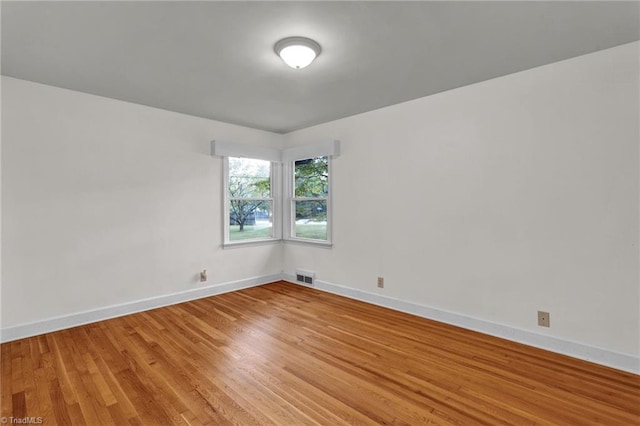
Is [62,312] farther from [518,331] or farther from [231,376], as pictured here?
[518,331]

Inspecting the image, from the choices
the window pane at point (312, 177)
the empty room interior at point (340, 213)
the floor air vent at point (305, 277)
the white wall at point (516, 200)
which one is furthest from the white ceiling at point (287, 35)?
the floor air vent at point (305, 277)

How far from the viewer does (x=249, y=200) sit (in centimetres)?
471

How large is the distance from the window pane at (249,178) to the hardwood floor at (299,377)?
2.03 meters

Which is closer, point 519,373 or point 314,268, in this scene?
point 519,373

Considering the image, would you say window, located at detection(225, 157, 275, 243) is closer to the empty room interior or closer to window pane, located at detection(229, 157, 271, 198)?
window pane, located at detection(229, 157, 271, 198)

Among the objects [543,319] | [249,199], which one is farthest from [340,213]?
[543,319]

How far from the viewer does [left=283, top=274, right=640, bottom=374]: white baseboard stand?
2305 millimetres

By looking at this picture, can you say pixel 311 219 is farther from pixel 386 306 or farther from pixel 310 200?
pixel 386 306

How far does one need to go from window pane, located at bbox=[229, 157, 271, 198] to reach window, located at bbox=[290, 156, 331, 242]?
1.40ft

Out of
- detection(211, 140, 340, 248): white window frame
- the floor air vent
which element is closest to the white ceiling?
detection(211, 140, 340, 248): white window frame

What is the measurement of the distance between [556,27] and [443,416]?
257cm

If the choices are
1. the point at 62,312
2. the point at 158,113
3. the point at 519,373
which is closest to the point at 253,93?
the point at 158,113

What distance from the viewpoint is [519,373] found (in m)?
2.22

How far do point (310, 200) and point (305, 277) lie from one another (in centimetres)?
117
